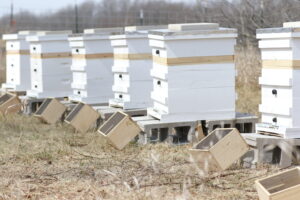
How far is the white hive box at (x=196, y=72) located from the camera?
6.67m

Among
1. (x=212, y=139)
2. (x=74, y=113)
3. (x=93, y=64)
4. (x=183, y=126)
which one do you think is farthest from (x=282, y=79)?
(x=93, y=64)

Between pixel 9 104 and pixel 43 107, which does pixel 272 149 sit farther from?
pixel 9 104

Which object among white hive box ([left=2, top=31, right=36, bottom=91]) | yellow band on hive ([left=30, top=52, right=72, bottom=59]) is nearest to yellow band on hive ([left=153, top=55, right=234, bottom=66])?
yellow band on hive ([left=30, top=52, right=72, bottom=59])

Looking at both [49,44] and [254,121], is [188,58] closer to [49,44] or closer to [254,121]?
[254,121]

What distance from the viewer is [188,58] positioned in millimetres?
6703

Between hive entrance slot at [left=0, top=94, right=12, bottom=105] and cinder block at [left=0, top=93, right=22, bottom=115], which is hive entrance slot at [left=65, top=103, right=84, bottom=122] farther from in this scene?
hive entrance slot at [left=0, top=94, right=12, bottom=105]

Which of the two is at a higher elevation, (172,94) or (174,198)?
(172,94)

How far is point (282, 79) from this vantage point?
Answer: 18.4 feet

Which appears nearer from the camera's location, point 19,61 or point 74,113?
point 74,113

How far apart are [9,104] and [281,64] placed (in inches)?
211

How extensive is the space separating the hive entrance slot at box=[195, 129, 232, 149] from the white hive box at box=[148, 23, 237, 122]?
3.31 feet

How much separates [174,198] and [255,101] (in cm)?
612

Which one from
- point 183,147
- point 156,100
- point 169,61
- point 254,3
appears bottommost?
point 183,147

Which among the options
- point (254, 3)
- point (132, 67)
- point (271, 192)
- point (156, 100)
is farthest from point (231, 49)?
point (254, 3)
